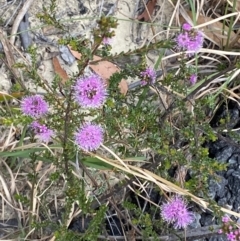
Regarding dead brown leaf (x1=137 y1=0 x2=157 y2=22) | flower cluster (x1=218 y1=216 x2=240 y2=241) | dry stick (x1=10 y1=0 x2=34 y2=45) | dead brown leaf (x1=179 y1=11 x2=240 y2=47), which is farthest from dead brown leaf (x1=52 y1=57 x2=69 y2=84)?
flower cluster (x1=218 y1=216 x2=240 y2=241)

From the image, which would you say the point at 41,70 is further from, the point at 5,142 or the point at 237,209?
the point at 237,209

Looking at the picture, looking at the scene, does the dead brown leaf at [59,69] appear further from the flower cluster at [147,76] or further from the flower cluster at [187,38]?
the flower cluster at [187,38]

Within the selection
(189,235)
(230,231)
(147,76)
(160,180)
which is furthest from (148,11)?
(230,231)

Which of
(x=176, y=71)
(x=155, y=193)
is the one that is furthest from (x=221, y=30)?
(x=155, y=193)

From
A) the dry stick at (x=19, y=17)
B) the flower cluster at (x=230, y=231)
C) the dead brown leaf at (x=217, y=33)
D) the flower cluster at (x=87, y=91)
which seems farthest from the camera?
the dead brown leaf at (x=217, y=33)

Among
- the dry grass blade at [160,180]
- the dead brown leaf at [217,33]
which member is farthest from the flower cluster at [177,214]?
the dead brown leaf at [217,33]

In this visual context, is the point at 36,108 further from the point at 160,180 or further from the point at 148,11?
the point at 148,11

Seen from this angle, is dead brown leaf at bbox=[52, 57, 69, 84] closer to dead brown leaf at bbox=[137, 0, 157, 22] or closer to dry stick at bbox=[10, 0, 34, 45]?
dry stick at bbox=[10, 0, 34, 45]
